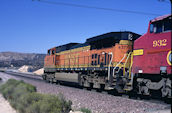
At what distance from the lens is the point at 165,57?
900 cm

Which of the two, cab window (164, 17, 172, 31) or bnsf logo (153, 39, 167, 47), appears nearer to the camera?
cab window (164, 17, 172, 31)

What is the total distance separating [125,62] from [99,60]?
8.82ft

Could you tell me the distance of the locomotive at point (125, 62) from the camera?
9.16 m

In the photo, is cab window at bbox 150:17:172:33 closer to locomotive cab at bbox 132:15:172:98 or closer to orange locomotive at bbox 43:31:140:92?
locomotive cab at bbox 132:15:172:98

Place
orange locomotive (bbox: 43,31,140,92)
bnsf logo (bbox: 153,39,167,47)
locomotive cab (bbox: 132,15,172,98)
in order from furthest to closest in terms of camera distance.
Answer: orange locomotive (bbox: 43,31,140,92) < bnsf logo (bbox: 153,39,167,47) < locomotive cab (bbox: 132,15,172,98)

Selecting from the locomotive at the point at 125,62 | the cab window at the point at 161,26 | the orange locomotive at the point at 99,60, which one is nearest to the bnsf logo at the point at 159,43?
the locomotive at the point at 125,62

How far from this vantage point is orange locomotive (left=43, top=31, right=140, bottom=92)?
41.4 feet

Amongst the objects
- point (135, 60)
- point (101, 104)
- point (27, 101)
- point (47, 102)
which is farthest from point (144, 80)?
point (27, 101)

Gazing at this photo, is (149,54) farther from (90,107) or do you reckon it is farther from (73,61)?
(73,61)

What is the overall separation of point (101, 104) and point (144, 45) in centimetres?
372

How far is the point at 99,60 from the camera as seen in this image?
14531mm

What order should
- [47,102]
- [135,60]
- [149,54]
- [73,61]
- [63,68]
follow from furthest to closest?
[63,68], [73,61], [135,60], [149,54], [47,102]

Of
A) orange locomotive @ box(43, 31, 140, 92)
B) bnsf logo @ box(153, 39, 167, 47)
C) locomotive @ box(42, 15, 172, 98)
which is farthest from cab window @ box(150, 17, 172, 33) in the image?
orange locomotive @ box(43, 31, 140, 92)

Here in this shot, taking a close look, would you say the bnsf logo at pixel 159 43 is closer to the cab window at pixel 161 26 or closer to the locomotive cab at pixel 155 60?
Answer: the locomotive cab at pixel 155 60
